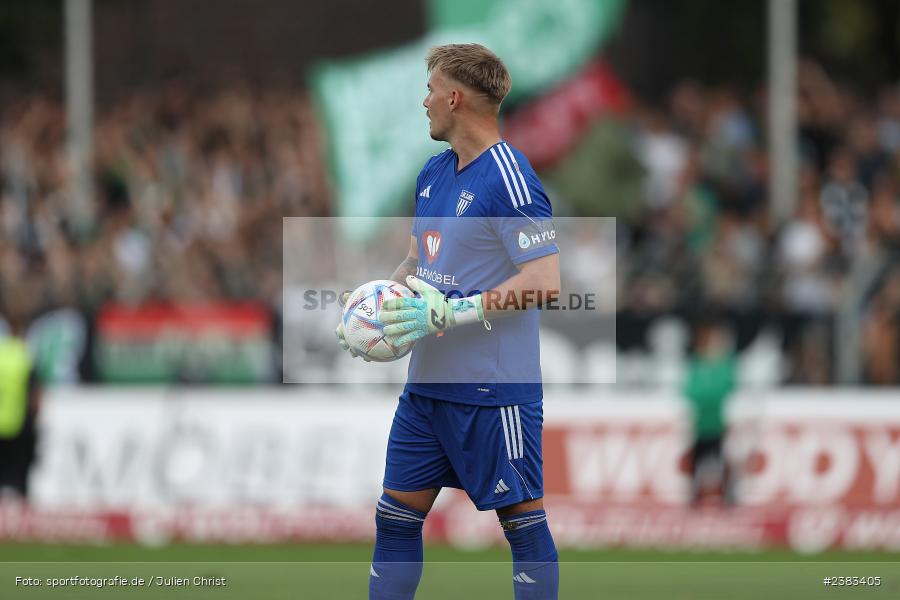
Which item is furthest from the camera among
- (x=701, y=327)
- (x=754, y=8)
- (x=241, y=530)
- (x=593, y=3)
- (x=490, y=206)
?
(x=754, y=8)

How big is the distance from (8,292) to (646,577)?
7.96 metres

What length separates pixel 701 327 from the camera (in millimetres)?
15164

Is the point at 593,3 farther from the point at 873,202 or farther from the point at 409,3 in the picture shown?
the point at 409,3

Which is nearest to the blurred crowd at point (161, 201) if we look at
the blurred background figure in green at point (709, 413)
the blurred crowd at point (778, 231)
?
the blurred crowd at point (778, 231)

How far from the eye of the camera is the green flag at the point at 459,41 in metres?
17.5

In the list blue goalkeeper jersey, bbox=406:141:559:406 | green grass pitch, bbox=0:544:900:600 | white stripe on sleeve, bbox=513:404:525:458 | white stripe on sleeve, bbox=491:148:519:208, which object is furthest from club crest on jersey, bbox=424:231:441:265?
green grass pitch, bbox=0:544:900:600

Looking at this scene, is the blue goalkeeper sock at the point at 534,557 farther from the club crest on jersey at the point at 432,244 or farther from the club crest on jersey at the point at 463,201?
the club crest on jersey at the point at 463,201

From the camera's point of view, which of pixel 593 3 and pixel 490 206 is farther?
pixel 593 3

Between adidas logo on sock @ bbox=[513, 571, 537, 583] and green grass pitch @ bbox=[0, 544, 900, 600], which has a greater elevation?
adidas logo on sock @ bbox=[513, 571, 537, 583]

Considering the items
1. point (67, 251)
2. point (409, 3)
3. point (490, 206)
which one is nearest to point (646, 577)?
point (490, 206)

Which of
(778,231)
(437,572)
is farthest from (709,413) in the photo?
(437,572)

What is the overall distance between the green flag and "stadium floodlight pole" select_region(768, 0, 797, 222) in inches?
74.8

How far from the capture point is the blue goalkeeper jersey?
→ 6.51 m

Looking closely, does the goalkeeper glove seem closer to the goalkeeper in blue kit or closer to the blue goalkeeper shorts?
the goalkeeper in blue kit
